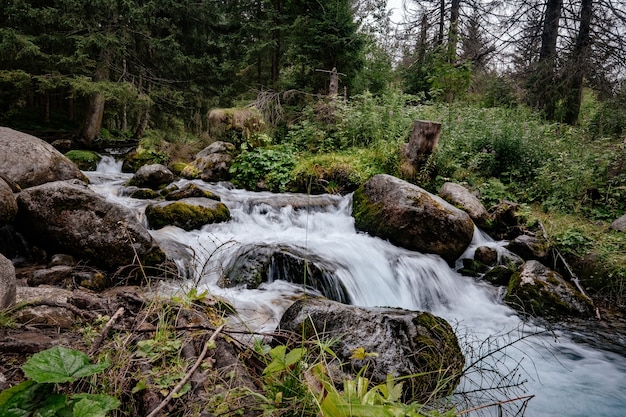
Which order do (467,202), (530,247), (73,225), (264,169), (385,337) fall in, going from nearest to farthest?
(385,337) → (73,225) → (530,247) → (467,202) → (264,169)

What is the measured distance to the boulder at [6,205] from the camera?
4.21 m

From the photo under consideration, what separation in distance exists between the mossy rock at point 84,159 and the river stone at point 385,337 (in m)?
11.3

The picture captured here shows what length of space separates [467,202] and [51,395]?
730 centimetres

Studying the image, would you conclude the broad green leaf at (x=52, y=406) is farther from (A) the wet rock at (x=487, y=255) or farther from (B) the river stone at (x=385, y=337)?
(A) the wet rock at (x=487, y=255)

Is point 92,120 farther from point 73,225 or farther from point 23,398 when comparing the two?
point 23,398

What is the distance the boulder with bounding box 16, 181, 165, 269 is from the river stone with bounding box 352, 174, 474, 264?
4213mm

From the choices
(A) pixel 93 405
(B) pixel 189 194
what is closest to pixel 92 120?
(B) pixel 189 194

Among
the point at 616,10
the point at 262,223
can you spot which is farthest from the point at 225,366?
the point at 616,10

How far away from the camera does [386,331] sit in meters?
2.76

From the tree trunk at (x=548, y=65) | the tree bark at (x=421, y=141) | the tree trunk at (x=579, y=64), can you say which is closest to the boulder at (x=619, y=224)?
the tree bark at (x=421, y=141)

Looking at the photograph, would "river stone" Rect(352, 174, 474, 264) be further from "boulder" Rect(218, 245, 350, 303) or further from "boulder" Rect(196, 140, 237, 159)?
"boulder" Rect(196, 140, 237, 159)

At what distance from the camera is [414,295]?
5.35 metres

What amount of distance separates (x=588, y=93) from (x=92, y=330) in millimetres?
22808

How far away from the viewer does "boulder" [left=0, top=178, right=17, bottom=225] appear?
4210 mm
